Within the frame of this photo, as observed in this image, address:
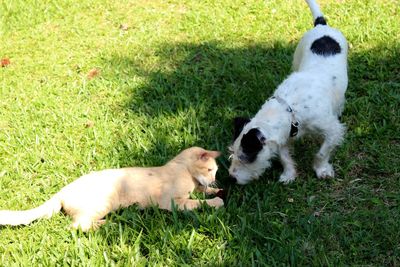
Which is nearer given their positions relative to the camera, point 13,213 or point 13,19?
point 13,213

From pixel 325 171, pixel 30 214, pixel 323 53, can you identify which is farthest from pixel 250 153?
pixel 30 214

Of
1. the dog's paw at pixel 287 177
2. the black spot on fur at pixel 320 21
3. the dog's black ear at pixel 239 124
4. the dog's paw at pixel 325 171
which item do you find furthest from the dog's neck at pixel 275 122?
the black spot on fur at pixel 320 21

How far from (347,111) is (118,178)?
257 centimetres

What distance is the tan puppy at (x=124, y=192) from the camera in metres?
3.86

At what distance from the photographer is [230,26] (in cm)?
718

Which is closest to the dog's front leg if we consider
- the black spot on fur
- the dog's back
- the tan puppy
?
the tan puppy

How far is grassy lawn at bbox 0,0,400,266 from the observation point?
3.68 meters

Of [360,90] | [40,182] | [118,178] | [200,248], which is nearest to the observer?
[200,248]

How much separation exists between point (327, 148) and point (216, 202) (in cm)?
116

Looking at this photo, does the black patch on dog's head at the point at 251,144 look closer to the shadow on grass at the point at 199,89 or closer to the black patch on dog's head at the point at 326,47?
the shadow on grass at the point at 199,89

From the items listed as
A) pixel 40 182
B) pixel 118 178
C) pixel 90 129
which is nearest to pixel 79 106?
pixel 90 129

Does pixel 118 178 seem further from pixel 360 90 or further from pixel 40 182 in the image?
pixel 360 90

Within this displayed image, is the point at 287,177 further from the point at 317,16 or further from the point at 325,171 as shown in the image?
the point at 317,16

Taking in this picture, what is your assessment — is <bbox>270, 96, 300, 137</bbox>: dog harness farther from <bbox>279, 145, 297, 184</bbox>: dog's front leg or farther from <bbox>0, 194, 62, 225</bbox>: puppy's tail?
<bbox>0, 194, 62, 225</bbox>: puppy's tail
